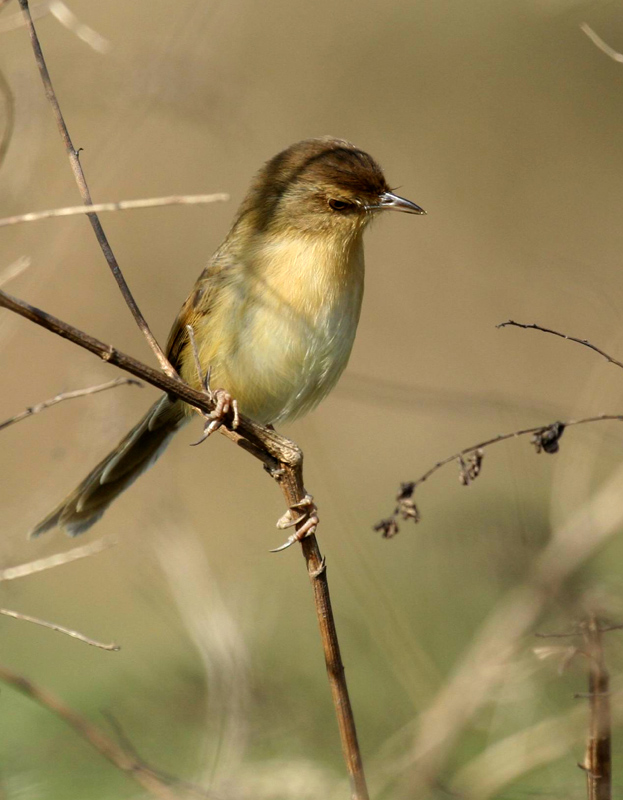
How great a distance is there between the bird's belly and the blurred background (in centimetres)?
26

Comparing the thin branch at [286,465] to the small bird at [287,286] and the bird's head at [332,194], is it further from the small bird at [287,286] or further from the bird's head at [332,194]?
the bird's head at [332,194]

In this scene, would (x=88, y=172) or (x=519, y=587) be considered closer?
(x=519, y=587)

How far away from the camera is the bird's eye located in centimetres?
362

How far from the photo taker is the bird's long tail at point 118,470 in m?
3.85

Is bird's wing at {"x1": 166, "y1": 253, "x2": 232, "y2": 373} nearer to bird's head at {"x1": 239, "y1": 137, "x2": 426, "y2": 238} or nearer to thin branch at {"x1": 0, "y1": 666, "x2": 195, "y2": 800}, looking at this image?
bird's head at {"x1": 239, "y1": 137, "x2": 426, "y2": 238}

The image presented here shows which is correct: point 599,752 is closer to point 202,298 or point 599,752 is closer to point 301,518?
point 301,518

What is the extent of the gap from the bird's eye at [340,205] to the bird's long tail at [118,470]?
40.6 inches

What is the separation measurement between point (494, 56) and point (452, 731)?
347 inches

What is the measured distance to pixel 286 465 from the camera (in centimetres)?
235

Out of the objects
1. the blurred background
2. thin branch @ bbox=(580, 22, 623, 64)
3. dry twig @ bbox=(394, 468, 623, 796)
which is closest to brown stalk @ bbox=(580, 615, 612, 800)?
the blurred background

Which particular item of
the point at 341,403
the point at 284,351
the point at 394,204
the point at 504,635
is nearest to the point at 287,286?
the point at 284,351

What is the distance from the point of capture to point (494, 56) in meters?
10.0

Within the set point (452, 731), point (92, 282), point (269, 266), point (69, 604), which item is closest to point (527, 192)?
point (92, 282)

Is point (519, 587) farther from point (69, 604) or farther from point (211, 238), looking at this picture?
point (211, 238)
